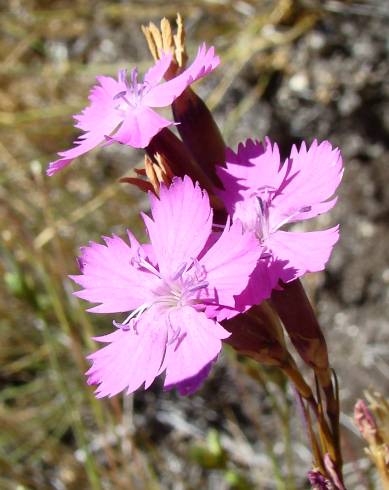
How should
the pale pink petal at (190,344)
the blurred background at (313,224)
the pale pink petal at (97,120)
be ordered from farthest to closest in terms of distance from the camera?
the blurred background at (313,224)
the pale pink petal at (97,120)
the pale pink petal at (190,344)

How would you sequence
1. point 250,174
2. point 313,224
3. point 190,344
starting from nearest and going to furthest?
point 190,344 → point 250,174 → point 313,224

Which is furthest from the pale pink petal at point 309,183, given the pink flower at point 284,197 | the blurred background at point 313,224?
the blurred background at point 313,224

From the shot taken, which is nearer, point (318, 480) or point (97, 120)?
point (318, 480)

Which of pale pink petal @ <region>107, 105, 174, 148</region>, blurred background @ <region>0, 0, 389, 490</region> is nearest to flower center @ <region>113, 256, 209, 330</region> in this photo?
pale pink petal @ <region>107, 105, 174, 148</region>

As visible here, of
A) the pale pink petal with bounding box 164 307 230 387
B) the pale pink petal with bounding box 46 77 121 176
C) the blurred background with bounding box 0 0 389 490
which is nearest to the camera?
the pale pink petal with bounding box 164 307 230 387

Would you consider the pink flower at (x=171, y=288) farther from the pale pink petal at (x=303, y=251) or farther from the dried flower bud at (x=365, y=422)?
the dried flower bud at (x=365, y=422)

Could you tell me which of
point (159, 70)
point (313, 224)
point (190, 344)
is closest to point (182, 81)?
point (159, 70)

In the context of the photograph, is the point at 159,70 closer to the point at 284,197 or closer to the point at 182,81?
the point at 182,81

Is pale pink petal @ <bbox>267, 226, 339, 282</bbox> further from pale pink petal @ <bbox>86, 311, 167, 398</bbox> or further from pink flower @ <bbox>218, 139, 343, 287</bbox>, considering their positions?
pale pink petal @ <bbox>86, 311, 167, 398</bbox>
